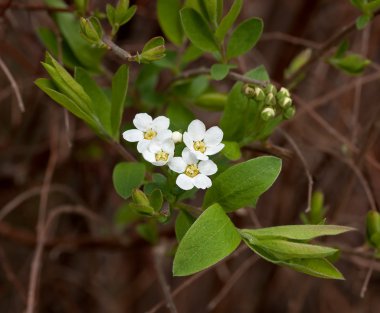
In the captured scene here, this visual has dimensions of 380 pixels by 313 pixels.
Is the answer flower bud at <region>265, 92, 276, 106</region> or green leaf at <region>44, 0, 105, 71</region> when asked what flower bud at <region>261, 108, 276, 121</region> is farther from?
green leaf at <region>44, 0, 105, 71</region>

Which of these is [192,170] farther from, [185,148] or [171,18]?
[171,18]

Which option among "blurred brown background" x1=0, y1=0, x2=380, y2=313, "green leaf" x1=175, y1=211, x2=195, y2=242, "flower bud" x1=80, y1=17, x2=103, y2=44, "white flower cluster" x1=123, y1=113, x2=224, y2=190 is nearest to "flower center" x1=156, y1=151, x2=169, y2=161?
"white flower cluster" x1=123, y1=113, x2=224, y2=190

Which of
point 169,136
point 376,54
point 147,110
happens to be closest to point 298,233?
point 169,136

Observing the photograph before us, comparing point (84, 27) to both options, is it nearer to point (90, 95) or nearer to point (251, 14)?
point (90, 95)

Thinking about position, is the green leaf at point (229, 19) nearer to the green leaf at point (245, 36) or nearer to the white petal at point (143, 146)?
the green leaf at point (245, 36)

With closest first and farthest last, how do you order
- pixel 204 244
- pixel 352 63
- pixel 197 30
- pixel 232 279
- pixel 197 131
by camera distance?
pixel 204 244 → pixel 197 131 → pixel 197 30 → pixel 352 63 → pixel 232 279

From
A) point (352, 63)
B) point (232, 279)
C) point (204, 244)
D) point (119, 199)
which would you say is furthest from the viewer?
point (119, 199)

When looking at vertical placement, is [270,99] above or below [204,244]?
above

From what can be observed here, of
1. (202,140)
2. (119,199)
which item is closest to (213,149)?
(202,140)
